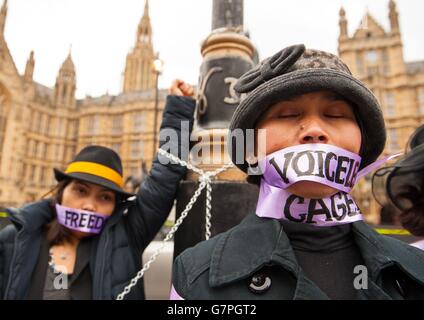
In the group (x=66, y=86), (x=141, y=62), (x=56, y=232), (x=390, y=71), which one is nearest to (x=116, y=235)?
(x=56, y=232)

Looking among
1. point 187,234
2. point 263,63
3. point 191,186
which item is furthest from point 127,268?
point 263,63

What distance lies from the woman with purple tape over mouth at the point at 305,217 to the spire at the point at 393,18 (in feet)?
108

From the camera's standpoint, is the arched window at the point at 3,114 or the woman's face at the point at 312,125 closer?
the woman's face at the point at 312,125

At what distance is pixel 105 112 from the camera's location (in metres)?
36.3

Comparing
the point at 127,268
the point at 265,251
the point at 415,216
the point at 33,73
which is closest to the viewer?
the point at 265,251

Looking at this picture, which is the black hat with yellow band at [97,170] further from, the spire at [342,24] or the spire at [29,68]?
the spire at [29,68]

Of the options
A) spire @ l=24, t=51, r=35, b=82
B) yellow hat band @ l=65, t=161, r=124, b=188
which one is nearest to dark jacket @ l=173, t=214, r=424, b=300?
yellow hat band @ l=65, t=161, r=124, b=188

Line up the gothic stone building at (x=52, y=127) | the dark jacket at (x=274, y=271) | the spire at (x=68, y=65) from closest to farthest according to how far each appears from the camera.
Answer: the dark jacket at (x=274, y=271) → the gothic stone building at (x=52, y=127) → the spire at (x=68, y=65)

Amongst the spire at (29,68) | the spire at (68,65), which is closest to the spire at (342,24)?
the spire at (29,68)

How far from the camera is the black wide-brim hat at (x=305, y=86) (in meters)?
0.92
